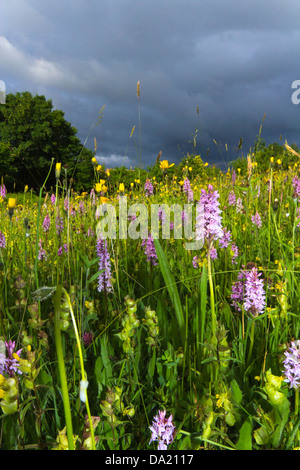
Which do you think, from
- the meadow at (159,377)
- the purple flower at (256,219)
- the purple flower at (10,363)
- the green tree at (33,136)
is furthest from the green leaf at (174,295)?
the green tree at (33,136)

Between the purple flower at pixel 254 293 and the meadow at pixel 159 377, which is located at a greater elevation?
the purple flower at pixel 254 293

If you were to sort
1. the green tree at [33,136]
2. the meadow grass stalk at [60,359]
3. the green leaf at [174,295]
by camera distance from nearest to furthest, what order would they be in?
1. the meadow grass stalk at [60,359]
2. the green leaf at [174,295]
3. the green tree at [33,136]

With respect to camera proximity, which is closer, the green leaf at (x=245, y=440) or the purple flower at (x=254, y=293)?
the green leaf at (x=245, y=440)

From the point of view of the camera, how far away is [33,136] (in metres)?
34.3

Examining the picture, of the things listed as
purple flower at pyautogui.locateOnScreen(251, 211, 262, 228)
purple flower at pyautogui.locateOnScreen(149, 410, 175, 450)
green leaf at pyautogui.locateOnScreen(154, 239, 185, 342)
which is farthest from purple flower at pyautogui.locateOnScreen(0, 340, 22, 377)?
purple flower at pyautogui.locateOnScreen(251, 211, 262, 228)

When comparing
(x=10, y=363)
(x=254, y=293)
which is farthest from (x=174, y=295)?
(x=10, y=363)

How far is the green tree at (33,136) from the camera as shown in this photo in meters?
34.4

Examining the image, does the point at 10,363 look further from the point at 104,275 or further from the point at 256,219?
the point at 256,219

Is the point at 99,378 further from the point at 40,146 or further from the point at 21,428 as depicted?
the point at 40,146

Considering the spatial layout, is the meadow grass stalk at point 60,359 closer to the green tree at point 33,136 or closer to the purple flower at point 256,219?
the purple flower at point 256,219

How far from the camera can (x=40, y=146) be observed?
116ft

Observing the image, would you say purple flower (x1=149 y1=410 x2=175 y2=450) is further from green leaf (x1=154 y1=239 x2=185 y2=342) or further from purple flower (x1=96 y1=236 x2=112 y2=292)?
purple flower (x1=96 y1=236 x2=112 y2=292)
